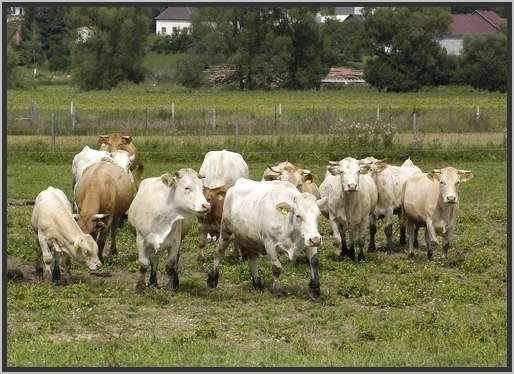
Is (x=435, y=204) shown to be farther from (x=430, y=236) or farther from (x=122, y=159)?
(x=122, y=159)

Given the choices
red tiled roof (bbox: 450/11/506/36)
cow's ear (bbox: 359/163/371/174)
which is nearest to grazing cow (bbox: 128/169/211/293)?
cow's ear (bbox: 359/163/371/174)

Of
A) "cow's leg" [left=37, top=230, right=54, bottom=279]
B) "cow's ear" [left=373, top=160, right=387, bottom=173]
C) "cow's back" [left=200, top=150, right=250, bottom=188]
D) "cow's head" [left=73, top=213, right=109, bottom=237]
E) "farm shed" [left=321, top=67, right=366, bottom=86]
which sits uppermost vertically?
"cow's ear" [left=373, top=160, right=387, bottom=173]

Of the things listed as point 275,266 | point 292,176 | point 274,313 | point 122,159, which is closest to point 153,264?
point 275,266

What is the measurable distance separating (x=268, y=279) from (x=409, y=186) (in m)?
3.75

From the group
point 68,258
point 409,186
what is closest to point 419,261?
point 409,186

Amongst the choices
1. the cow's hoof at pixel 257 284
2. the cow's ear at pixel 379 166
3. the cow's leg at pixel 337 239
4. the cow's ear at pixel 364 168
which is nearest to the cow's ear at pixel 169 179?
the cow's hoof at pixel 257 284

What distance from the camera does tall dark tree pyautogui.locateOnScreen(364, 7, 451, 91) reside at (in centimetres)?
4428

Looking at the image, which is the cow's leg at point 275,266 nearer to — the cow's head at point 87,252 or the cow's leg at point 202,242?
the cow's head at point 87,252

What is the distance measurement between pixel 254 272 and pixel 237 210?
2.98ft

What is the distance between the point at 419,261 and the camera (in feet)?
54.0

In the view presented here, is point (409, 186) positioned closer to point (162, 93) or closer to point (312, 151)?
point (312, 151)

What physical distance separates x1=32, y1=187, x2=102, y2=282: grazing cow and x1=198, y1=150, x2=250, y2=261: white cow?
2500 mm

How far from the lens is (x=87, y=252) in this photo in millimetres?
13891

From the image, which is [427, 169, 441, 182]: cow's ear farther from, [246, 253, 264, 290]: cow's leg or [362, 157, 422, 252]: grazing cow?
[246, 253, 264, 290]: cow's leg
